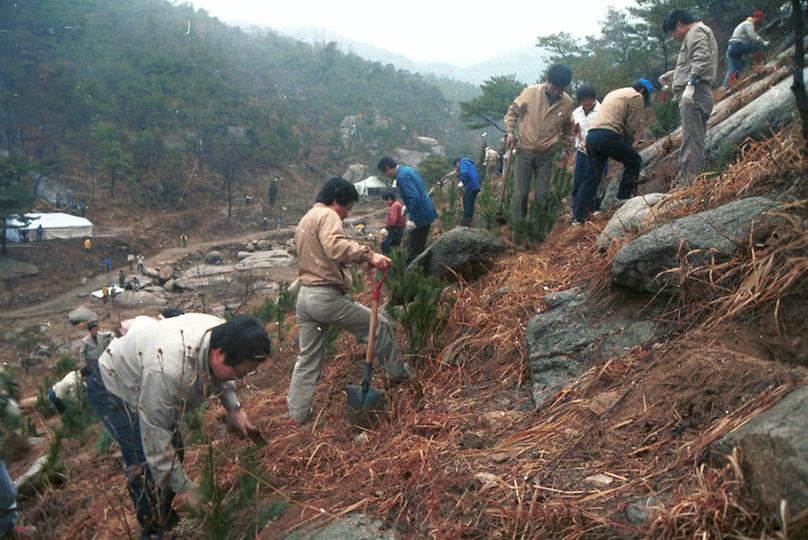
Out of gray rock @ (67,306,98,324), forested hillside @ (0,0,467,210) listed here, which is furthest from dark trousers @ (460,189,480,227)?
forested hillside @ (0,0,467,210)

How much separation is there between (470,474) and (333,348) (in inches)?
101

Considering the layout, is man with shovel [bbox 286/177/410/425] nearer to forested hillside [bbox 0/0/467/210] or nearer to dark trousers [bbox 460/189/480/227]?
dark trousers [bbox 460/189/480/227]

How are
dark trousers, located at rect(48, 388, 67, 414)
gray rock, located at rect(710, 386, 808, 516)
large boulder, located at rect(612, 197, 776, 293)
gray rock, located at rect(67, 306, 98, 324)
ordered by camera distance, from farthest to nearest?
gray rock, located at rect(67, 306, 98, 324), dark trousers, located at rect(48, 388, 67, 414), large boulder, located at rect(612, 197, 776, 293), gray rock, located at rect(710, 386, 808, 516)

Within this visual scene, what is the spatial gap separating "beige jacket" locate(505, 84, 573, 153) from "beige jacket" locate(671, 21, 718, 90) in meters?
1.17

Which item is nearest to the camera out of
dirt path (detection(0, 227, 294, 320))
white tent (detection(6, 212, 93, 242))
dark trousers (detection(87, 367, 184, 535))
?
dark trousers (detection(87, 367, 184, 535))

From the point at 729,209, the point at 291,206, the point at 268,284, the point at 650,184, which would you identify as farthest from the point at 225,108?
the point at 729,209

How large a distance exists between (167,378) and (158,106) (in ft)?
128

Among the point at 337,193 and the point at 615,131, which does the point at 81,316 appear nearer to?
the point at 337,193

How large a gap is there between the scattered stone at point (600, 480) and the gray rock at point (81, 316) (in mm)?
18780

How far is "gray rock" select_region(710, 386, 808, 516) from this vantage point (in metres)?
1.68

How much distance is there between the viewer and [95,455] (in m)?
4.90

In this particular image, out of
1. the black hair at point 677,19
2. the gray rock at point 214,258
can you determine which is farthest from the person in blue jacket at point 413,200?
the gray rock at point 214,258

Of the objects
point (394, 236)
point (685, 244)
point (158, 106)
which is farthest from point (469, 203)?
point (158, 106)

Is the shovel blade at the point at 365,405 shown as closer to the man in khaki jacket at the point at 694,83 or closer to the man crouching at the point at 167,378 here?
the man crouching at the point at 167,378
